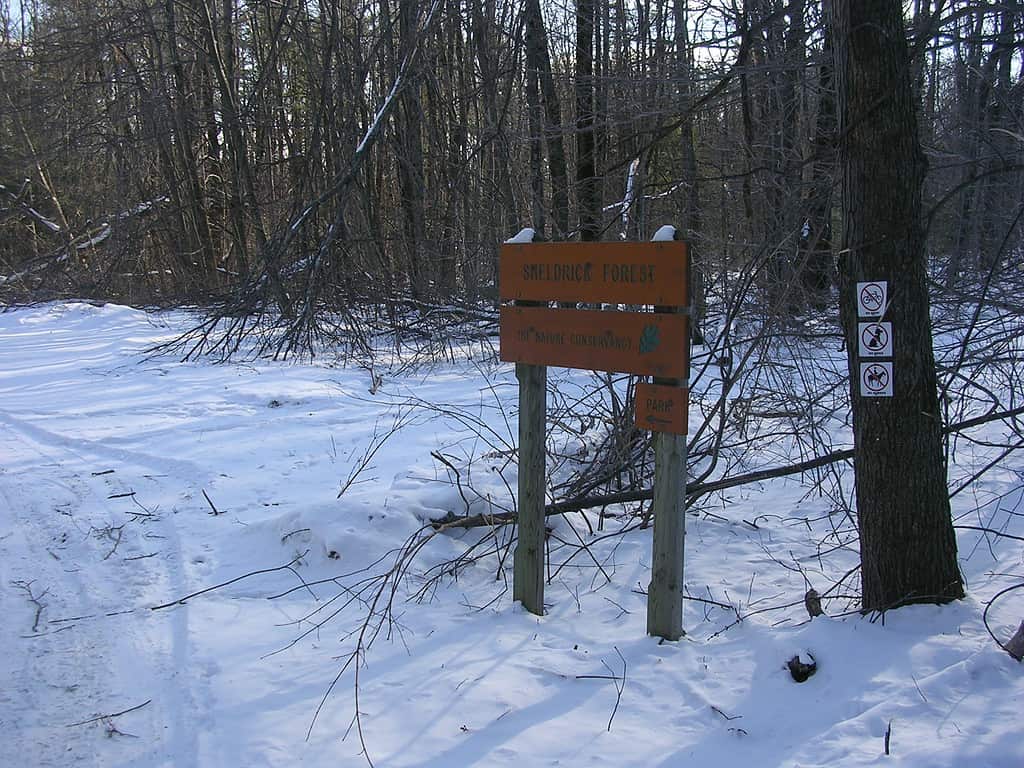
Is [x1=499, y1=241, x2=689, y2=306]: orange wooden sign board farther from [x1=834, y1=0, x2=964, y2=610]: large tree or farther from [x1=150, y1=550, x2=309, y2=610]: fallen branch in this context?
[x1=150, y1=550, x2=309, y2=610]: fallen branch

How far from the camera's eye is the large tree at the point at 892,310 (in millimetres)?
3262

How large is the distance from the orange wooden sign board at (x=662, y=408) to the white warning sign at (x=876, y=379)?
0.72 metres

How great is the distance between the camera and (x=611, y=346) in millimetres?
3557

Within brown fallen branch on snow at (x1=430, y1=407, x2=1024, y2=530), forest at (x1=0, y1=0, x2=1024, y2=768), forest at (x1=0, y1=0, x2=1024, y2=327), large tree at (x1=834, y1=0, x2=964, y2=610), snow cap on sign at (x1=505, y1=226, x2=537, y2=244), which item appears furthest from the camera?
forest at (x1=0, y1=0, x2=1024, y2=327)

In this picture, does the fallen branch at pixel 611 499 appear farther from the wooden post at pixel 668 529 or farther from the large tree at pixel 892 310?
the large tree at pixel 892 310

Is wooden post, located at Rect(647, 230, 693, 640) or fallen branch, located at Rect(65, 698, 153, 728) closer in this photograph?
fallen branch, located at Rect(65, 698, 153, 728)

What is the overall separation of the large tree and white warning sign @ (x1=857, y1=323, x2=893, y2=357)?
0.11ft

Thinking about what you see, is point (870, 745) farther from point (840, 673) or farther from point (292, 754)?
point (292, 754)

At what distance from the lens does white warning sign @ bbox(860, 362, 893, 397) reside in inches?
130

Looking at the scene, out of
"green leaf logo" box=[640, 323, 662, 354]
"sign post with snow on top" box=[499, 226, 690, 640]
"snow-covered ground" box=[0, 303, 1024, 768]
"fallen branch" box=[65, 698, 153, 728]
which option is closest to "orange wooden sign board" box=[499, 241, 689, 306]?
"sign post with snow on top" box=[499, 226, 690, 640]

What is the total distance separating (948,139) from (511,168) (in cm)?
485

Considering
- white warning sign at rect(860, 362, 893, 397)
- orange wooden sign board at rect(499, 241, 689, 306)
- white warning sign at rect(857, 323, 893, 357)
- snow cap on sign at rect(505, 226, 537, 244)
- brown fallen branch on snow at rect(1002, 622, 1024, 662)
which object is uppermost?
snow cap on sign at rect(505, 226, 537, 244)

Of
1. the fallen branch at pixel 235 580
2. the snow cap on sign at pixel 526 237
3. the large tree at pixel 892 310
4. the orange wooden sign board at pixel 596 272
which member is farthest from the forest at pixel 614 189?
the fallen branch at pixel 235 580

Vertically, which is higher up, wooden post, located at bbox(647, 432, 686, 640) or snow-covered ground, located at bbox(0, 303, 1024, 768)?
wooden post, located at bbox(647, 432, 686, 640)
